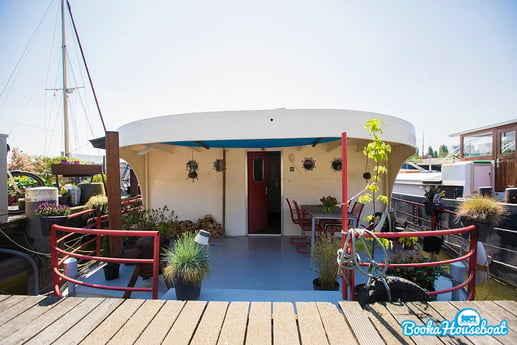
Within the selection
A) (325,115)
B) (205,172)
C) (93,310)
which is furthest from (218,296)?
(205,172)

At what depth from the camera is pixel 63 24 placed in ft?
42.5

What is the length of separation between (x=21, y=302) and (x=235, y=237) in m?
3.99

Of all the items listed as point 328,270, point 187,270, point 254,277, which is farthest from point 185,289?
point 328,270

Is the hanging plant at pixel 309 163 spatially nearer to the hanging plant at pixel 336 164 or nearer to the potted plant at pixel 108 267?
the hanging plant at pixel 336 164

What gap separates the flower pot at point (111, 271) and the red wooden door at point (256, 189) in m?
3.04

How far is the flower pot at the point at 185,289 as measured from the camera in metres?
2.48

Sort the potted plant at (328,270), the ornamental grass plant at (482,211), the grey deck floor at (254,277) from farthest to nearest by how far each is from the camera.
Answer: the ornamental grass plant at (482,211), the potted plant at (328,270), the grey deck floor at (254,277)

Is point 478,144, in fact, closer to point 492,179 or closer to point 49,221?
point 492,179

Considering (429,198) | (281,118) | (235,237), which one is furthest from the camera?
(235,237)

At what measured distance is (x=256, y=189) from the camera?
6207mm

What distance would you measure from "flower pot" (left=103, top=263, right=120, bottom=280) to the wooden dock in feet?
4.06

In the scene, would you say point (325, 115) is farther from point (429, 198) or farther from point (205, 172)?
point (205, 172)

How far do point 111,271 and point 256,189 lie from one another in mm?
3494

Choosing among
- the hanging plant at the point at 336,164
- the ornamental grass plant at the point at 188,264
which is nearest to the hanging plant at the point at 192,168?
the hanging plant at the point at 336,164
